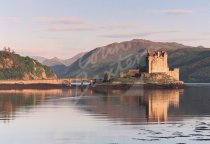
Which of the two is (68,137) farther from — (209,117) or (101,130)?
(209,117)

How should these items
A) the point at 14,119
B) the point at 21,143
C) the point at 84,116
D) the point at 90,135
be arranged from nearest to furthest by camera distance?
the point at 21,143
the point at 90,135
the point at 14,119
the point at 84,116

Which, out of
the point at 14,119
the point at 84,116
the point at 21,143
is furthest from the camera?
the point at 84,116

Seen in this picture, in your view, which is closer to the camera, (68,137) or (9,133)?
(68,137)

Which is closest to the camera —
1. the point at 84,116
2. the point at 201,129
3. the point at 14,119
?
the point at 201,129

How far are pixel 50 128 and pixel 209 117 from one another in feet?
67.7

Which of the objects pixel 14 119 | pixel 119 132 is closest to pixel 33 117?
pixel 14 119

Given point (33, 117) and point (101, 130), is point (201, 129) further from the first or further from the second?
point (33, 117)

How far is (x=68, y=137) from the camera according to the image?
49.0 m

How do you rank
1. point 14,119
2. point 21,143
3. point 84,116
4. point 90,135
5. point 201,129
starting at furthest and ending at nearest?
1. point 84,116
2. point 14,119
3. point 201,129
4. point 90,135
5. point 21,143

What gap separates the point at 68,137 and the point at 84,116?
21.4 metres

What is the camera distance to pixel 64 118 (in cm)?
6812

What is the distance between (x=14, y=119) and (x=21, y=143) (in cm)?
2003

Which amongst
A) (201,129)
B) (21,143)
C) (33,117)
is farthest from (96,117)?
(21,143)

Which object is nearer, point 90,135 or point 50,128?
point 90,135
